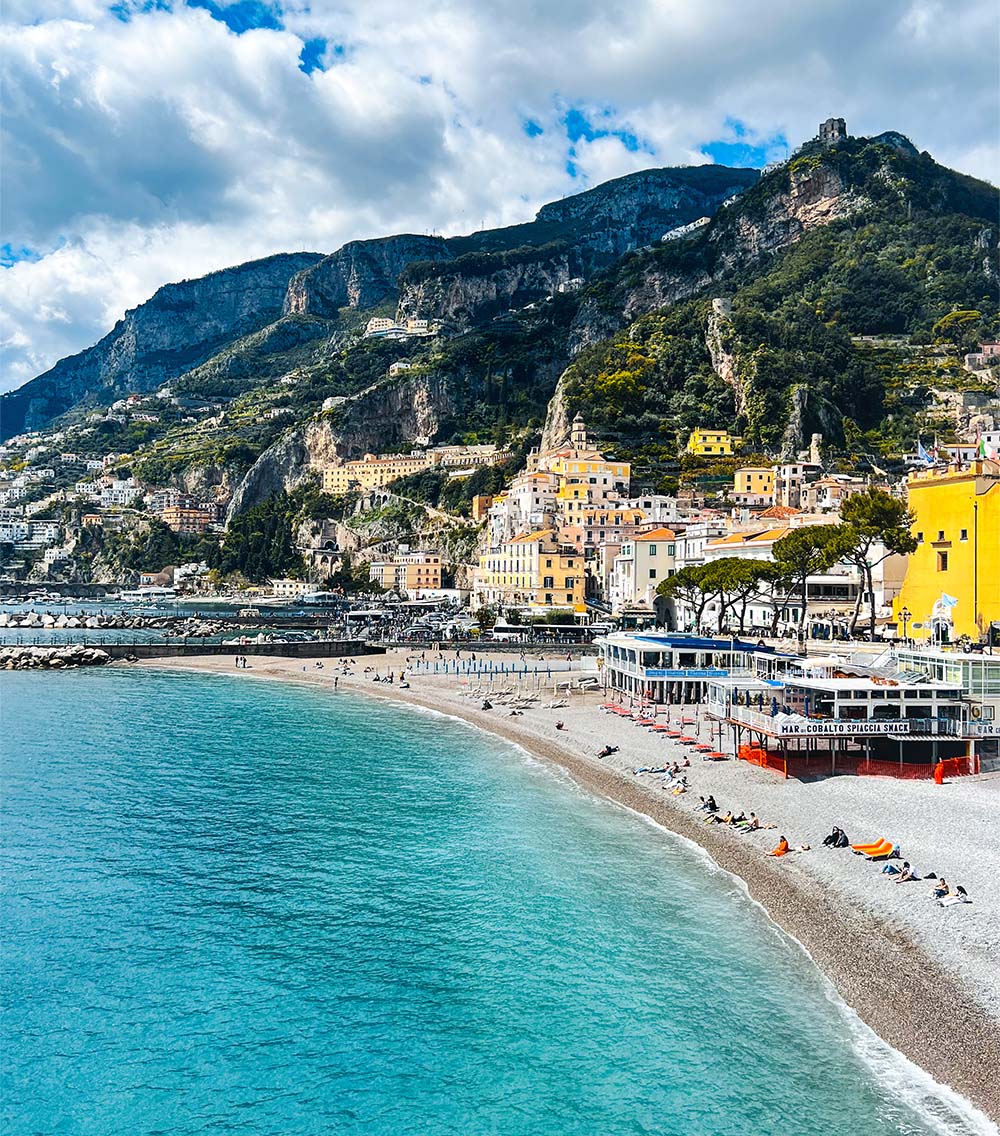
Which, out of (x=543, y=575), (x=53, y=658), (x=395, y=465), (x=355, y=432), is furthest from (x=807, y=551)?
(x=355, y=432)

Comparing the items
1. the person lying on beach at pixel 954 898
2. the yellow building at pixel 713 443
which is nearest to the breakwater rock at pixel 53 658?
the yellow building at pixel 713 443

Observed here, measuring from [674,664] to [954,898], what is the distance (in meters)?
30.9

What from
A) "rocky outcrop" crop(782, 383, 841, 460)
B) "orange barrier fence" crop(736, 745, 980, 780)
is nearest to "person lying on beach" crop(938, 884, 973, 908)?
Answer: "orange barrier fence" crop(736, 745, 980, 780)

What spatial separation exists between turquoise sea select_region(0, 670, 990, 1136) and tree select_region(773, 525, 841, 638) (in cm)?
2426

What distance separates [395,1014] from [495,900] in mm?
Result: 5594

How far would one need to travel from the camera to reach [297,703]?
5603cm

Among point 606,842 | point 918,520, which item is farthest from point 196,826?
point 918,520

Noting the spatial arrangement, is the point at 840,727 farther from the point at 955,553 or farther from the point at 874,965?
the point at 955,553

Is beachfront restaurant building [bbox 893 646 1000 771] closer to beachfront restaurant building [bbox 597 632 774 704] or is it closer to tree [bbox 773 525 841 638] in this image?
beachfront restaurant building [bbox 597 632 774 704]

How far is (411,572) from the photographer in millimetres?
125812

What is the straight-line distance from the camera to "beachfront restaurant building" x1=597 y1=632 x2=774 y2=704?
47.9 m

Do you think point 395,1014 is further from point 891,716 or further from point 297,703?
point 297,703

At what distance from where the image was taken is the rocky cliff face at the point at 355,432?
6727 inches

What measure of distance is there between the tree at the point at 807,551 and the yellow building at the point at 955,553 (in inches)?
177
